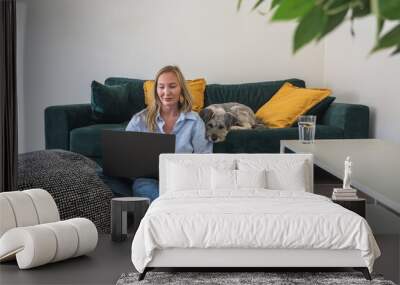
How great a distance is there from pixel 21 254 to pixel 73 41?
14.2ft

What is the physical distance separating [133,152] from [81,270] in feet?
4.27

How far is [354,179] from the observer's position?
341cm

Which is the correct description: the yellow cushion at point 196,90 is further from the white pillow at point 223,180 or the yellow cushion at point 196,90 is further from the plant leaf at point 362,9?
the plant leaf at point 362,9

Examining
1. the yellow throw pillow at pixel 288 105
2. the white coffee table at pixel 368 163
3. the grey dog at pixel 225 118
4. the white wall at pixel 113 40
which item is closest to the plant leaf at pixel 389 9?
the white coffee table at pixel 368 163

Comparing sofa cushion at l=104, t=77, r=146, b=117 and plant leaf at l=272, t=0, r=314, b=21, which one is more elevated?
plant leaf at l=272, t=0, r=314, b=21

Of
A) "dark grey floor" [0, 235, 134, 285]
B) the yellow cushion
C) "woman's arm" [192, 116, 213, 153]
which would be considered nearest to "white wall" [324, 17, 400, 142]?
the yellow cushion

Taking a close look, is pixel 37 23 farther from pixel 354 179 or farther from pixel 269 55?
pixel 354 179

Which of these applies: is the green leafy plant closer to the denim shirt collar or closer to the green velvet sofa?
the denim shirt collar

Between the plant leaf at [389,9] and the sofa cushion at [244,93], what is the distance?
697cm

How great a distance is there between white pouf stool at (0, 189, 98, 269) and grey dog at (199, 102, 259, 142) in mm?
2300

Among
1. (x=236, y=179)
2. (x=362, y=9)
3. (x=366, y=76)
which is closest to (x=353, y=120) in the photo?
(x=366, y=76)

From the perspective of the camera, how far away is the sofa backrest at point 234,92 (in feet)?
23.6

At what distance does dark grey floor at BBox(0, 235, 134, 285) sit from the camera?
11.7ft

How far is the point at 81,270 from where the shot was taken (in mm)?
3793
